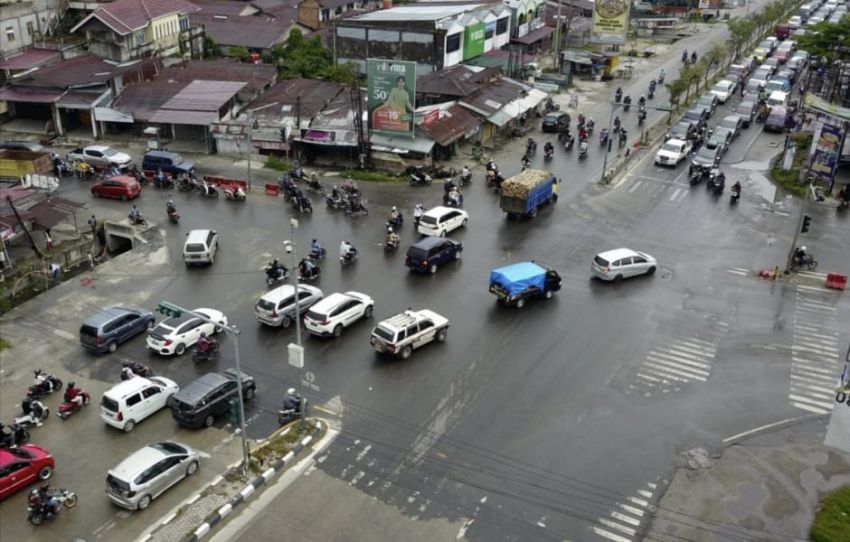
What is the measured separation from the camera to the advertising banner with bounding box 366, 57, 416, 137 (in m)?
51.9

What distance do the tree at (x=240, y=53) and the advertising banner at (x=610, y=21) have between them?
126ft

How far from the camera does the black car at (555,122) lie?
65.2m

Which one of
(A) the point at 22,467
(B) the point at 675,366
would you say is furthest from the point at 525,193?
(A) the point at 22,467

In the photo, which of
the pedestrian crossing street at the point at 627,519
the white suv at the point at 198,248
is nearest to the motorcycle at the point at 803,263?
Answer: the pedestrian crossing street at the point at 627,519

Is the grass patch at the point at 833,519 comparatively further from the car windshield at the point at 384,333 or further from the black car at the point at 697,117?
the black car at the point at 697,117

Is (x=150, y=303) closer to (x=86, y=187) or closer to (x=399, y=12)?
(x=86, y=187)

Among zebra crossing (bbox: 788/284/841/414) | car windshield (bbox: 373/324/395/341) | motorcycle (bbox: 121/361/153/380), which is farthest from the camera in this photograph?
car windshield (bbox: 373/324/395/341)

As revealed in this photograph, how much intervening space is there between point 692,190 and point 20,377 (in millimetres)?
41479

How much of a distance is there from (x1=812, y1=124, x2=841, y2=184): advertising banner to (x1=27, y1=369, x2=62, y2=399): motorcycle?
47.1 meters

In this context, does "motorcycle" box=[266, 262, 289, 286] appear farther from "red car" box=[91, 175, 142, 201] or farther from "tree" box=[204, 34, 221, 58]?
"tree" box=[204, 34, 221, 58]

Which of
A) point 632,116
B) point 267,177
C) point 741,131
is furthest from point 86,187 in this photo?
point 741,131

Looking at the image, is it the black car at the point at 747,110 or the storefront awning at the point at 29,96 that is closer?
the storefront awning at the point at 29,96

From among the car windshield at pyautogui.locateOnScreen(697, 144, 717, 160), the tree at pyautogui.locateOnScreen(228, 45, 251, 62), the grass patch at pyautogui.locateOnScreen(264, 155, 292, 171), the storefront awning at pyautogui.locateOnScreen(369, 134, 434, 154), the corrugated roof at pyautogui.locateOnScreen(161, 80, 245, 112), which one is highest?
the corrugated roof at pyautogui.locateOnScreen(161, 80, 245, 112)

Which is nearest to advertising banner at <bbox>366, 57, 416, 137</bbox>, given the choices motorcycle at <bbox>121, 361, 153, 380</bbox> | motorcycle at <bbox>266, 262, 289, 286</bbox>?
motorcycle at <bbox>266, 262, 289, 286</bbox>
